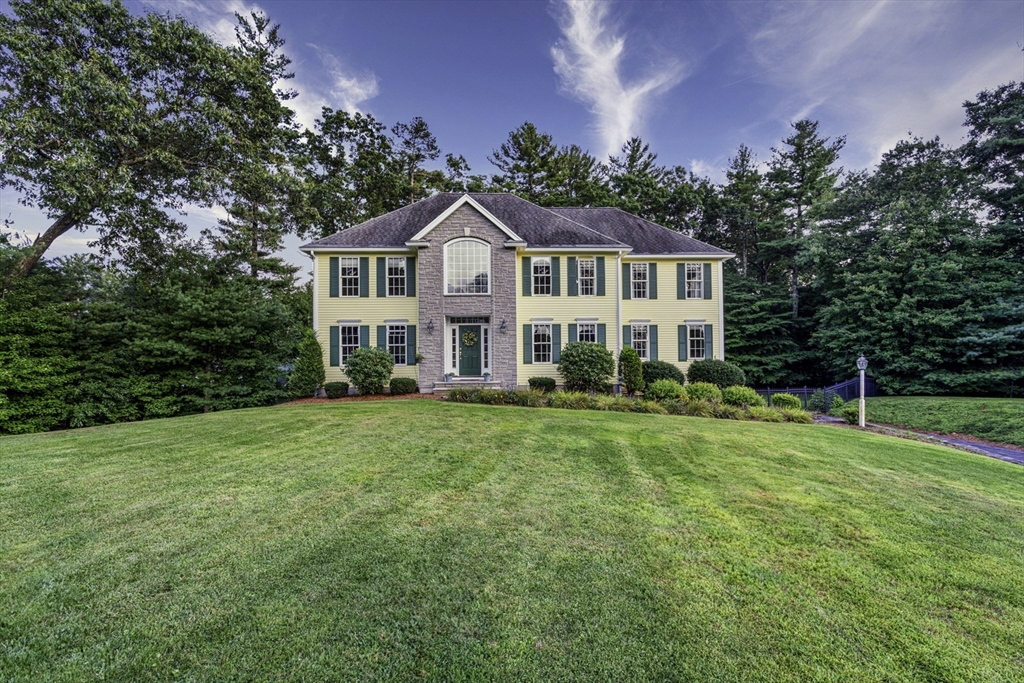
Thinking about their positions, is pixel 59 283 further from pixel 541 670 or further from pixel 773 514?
pixel 773 514

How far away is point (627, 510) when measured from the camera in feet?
13.3

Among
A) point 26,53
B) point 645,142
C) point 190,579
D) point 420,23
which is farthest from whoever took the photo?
point 645,142

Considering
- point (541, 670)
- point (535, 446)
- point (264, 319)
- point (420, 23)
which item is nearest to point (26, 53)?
point (264, 319)

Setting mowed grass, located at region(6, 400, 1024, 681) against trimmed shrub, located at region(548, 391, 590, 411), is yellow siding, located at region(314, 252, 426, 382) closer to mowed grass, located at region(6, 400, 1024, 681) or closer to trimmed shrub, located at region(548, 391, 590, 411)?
trimmed shrub, located at region(548, 391, 590, 411)

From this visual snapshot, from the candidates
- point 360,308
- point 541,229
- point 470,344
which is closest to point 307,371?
point 360,308

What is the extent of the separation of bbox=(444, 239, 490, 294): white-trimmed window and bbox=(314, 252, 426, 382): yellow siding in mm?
1604

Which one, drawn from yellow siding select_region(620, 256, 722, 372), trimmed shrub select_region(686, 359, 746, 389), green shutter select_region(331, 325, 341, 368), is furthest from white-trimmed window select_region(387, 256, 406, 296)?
trimmed shrub select_region(686, 359, 746, 389)

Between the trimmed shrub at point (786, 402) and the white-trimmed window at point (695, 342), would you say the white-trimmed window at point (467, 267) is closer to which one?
the white-trimmed window at point (695, 342)

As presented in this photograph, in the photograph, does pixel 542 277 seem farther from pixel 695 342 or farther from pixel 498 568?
pixel 498 568

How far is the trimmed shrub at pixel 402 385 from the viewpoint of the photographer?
46.7 ft

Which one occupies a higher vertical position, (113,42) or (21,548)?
(113,42)

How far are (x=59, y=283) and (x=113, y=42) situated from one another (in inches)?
317

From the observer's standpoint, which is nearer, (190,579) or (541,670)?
(541,670)

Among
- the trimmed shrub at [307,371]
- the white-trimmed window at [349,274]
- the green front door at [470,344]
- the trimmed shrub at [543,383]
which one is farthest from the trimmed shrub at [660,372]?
the trimmed shrub at [307,371]
